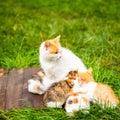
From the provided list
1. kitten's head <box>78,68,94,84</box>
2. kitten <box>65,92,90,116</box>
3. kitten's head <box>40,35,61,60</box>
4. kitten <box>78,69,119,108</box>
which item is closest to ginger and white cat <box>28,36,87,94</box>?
kitten's head <box>40,35,61,60</box>

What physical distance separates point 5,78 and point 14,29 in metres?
1.79

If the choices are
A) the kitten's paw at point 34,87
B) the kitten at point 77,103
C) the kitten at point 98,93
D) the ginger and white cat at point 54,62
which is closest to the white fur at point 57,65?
the ginger and white cat at point 54,62

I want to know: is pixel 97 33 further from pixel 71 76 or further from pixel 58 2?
pixel 71 76

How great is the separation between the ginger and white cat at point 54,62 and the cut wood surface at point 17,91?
0.20 metres

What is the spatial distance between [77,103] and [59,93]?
0.86 ft

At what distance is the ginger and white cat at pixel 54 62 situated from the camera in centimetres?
493

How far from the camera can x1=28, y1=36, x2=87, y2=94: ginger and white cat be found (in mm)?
4934

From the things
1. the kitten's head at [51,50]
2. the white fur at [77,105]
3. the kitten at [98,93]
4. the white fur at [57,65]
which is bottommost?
the white fur at [77,105]

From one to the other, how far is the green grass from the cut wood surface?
0.52 feet

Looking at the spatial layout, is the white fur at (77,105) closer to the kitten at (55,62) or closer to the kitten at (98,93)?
the kitten at (98,93)

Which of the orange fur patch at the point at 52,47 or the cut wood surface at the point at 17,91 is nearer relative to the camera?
the orange fur patch at the point at 52,47

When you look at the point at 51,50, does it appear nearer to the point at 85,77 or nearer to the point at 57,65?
the point at 57,65

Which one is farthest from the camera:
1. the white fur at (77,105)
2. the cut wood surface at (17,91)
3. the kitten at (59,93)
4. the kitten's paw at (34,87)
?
the kitten's paw at (34,87)

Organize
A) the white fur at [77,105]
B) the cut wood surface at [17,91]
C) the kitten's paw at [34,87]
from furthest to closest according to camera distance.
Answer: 1. the kitten's paw at [34,87]
2. the cut wood surface at [17,91]
3. the white fur at [77,105]
